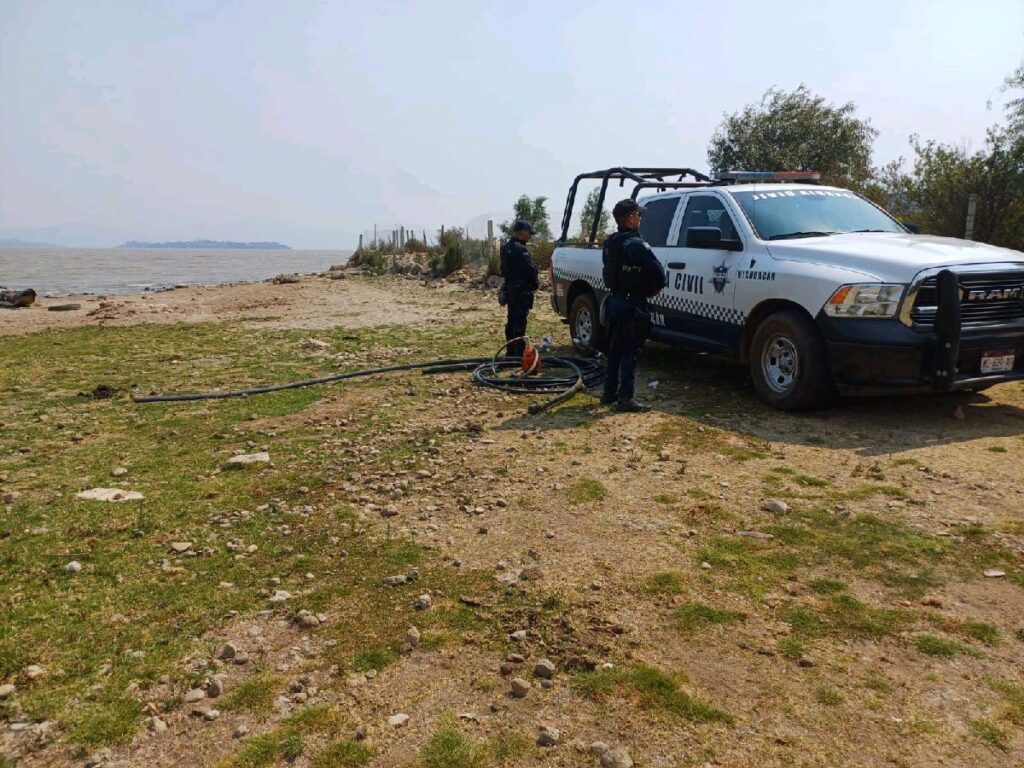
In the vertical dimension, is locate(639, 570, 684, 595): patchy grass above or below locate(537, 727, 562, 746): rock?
above

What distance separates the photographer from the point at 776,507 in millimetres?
4262

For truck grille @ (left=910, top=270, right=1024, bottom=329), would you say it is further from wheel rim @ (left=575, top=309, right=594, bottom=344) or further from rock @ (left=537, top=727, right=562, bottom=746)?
rock @ (left=537, top=727, right=562, bottom=746)

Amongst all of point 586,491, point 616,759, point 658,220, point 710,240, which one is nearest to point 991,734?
point 616,759

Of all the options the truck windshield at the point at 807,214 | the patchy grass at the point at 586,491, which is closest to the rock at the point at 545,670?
the patchy grass at the point at 586,491

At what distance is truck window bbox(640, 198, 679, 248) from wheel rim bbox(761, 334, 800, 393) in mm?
1955

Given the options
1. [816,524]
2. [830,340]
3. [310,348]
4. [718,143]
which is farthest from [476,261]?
[816,524]

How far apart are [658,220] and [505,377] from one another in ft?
7.66

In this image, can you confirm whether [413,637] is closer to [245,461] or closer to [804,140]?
[245,461]

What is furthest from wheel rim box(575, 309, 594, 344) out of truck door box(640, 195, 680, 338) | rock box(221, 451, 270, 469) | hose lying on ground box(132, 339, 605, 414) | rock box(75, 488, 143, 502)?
rock box(75, 488, 143, 502)

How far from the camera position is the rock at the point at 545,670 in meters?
2.75

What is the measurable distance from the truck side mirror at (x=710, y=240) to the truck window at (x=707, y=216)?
22cm

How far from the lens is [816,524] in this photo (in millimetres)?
4043

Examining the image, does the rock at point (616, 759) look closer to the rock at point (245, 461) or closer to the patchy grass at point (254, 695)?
the patchy grass at point (254, 695)

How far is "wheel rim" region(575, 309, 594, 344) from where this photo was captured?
9.24 meters
